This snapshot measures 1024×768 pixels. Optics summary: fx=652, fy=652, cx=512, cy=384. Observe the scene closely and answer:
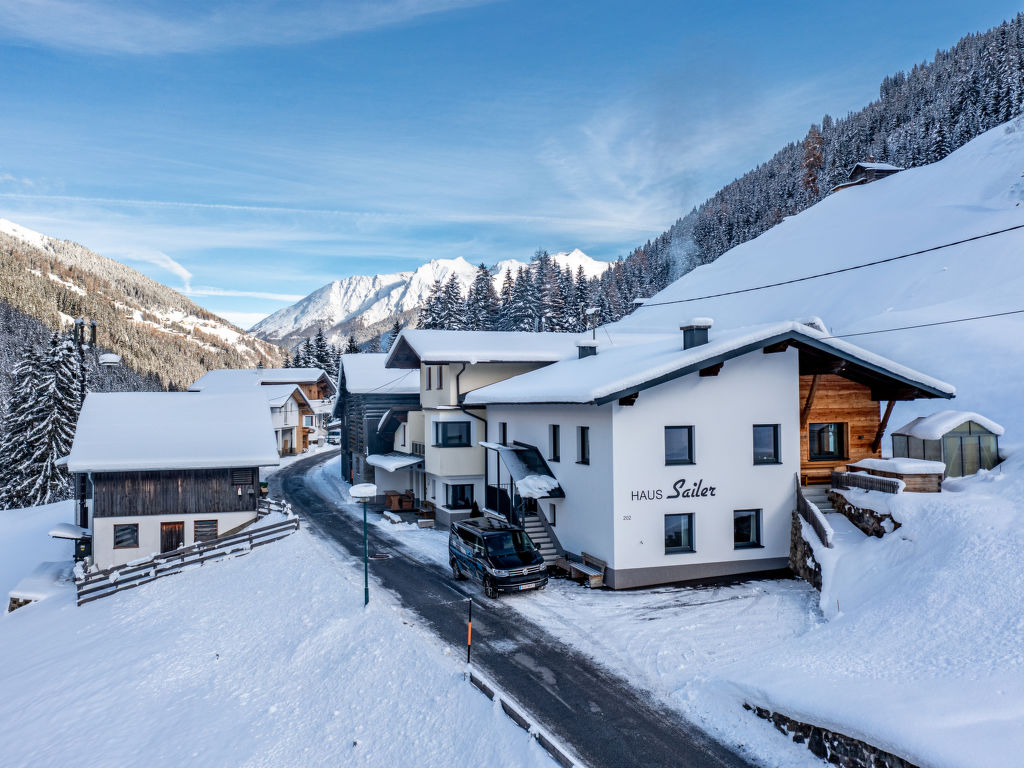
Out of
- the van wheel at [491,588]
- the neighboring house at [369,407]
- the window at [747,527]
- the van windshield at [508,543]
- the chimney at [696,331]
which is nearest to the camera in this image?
the van wheel at [491,588]

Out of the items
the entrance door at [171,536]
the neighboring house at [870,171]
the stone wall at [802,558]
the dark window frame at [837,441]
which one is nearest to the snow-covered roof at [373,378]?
the entrance door at [171,536]

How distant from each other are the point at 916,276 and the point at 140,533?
6149 cm

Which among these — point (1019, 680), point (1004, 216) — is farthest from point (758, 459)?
point (1004, 216)

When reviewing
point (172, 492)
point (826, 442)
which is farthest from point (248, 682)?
point (826, 442)

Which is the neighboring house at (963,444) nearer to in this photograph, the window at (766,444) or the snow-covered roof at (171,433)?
the window at (766,444)

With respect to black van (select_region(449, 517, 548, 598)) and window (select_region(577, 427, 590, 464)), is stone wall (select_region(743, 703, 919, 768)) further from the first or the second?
window (select_region(577, 427, 590, 464))

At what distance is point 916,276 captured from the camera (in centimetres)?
5719

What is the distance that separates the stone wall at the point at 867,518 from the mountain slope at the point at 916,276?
14473 millimetres

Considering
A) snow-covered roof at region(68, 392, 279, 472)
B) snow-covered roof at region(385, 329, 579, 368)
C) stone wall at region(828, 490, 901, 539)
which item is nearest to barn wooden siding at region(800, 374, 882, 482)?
stone wall at region(828, 490, 901, 539)

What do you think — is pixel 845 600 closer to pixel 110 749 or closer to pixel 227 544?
pixel 110 749

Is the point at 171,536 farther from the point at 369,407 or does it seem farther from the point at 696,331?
the point at 696,331

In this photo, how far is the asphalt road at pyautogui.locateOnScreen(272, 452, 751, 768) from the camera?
11711mm

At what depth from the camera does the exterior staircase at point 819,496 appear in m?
22.9

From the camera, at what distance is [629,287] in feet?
405
